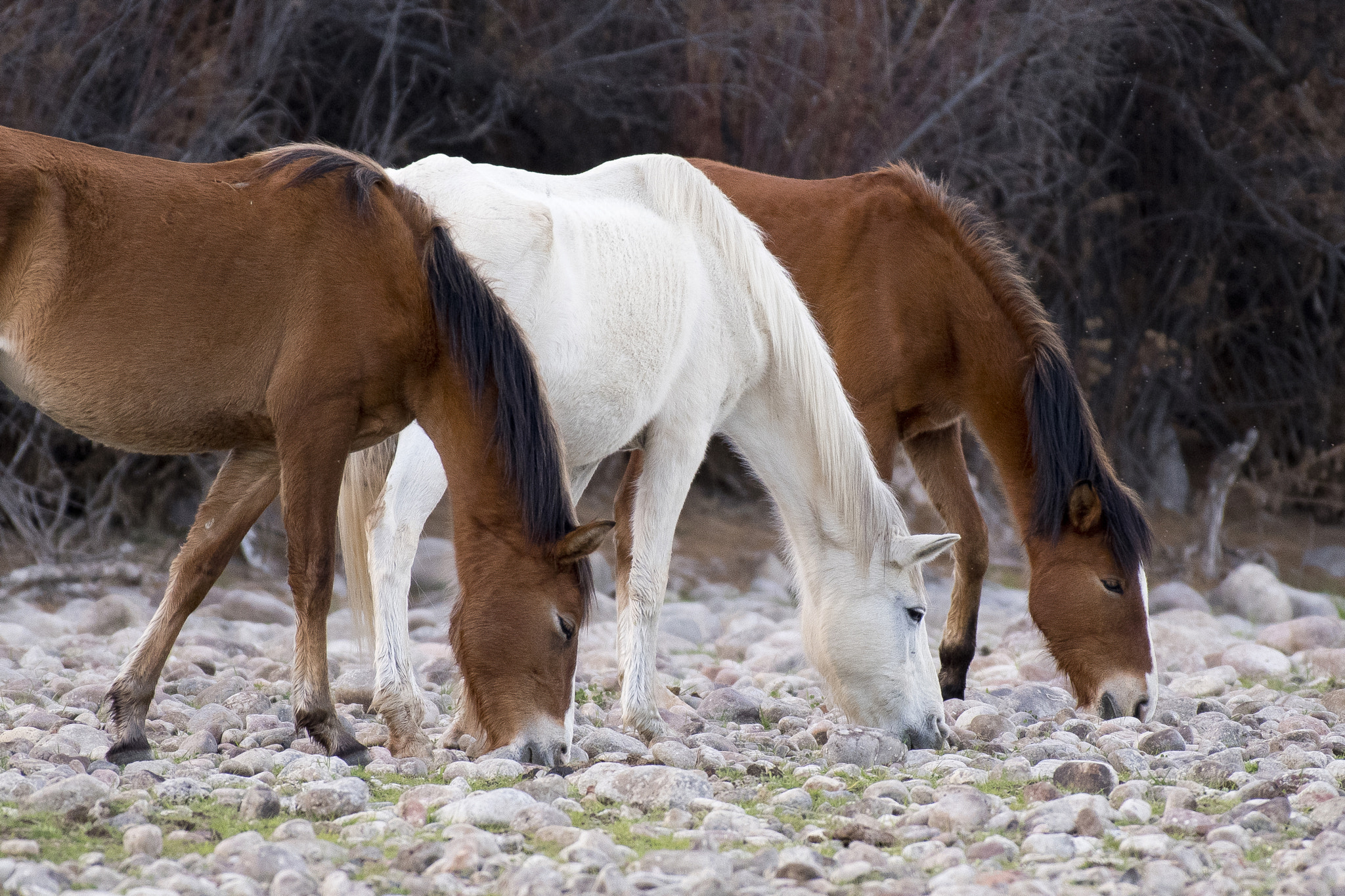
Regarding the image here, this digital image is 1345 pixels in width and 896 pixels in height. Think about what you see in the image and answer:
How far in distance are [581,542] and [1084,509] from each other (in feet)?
7.21

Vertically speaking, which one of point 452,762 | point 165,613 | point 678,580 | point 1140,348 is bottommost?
point 678,580

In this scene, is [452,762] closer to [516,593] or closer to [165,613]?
[516,593]

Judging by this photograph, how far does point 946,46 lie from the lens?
32.0 ft

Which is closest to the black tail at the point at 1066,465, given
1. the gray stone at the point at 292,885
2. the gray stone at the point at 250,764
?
the gray stone at the point at 250,764

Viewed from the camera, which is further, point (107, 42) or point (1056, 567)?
point (107, 42)

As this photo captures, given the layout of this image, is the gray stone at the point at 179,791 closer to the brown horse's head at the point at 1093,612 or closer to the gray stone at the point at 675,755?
the gray stone at the point at 675,755

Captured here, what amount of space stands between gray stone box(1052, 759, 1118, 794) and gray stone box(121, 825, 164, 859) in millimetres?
2238

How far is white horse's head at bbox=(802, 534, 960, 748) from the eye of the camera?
13.7ft

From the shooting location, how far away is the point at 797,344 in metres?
4.45

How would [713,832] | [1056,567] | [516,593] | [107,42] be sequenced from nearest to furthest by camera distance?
[713,832], [516,593], [1056,567], [107,42]

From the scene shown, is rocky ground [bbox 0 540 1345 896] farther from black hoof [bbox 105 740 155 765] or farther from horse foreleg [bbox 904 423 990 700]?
horse foreleg [bbox 904 423 990 700]

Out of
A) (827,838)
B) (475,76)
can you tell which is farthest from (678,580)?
(827,838)

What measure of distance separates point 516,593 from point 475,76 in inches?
271

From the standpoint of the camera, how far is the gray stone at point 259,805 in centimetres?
290
